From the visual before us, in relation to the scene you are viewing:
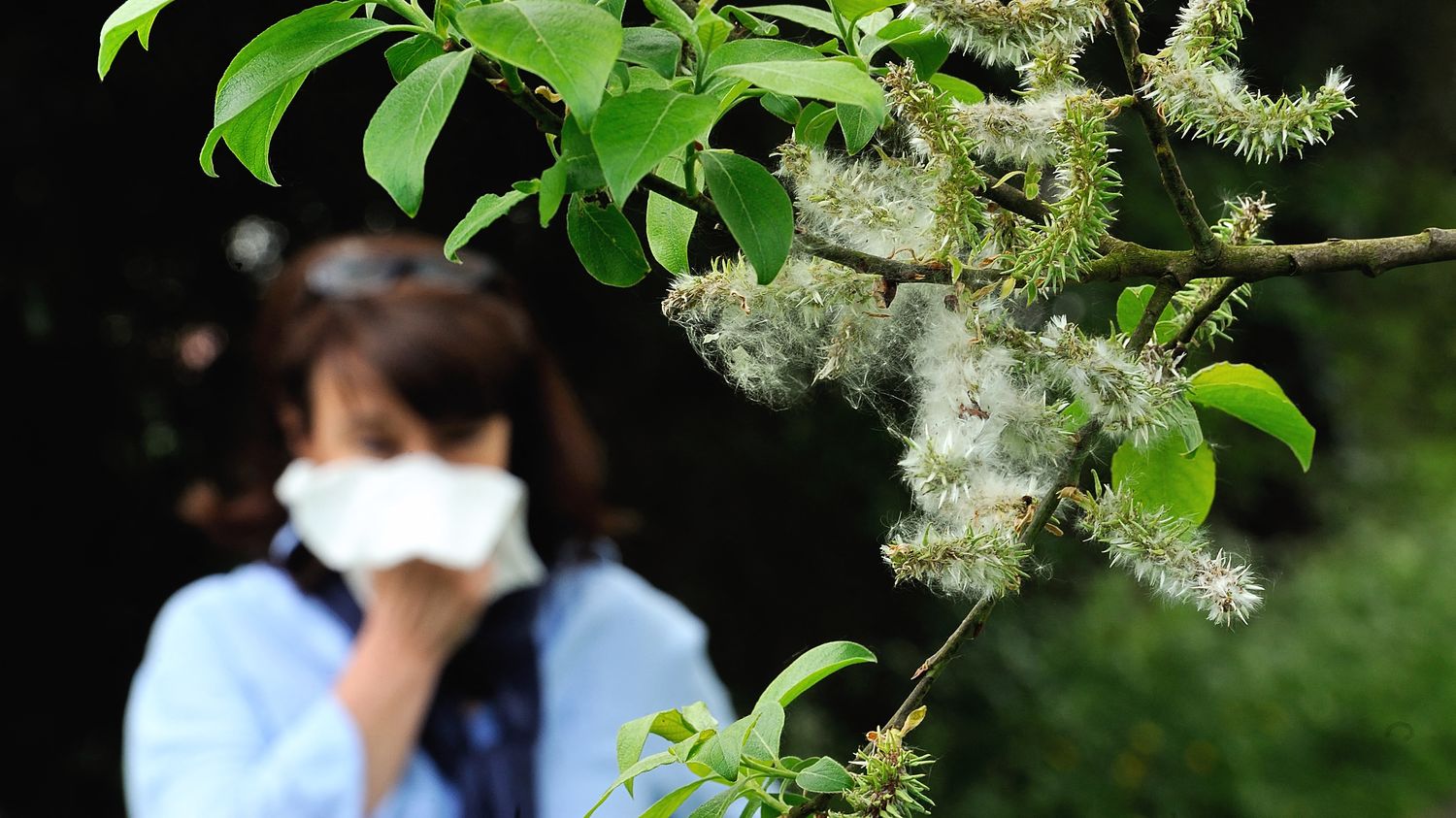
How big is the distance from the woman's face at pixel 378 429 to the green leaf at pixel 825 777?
212 centimetres

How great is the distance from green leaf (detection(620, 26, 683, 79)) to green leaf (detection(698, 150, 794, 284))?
4 centimetres

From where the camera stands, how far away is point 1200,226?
60 cm

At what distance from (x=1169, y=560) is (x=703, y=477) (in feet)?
11.6

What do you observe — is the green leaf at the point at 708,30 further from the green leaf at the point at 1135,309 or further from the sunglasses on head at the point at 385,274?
the sunglasses on head at the point at 385,274

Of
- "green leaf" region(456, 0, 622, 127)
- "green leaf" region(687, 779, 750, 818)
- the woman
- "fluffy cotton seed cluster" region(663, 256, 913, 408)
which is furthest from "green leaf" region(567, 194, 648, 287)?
the woman

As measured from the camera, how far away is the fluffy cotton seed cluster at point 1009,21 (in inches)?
20.8

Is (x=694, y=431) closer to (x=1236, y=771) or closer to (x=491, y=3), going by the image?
(x=1236, y=771)

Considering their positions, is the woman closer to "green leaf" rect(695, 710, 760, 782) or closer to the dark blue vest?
the dark blue vest

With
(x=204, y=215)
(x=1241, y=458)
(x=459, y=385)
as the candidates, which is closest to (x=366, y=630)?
(x=459, y=385)

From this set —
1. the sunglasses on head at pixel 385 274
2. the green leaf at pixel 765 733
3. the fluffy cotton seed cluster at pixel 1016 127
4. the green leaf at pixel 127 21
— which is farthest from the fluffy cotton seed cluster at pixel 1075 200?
the sunglasses on head at pixel 385 274

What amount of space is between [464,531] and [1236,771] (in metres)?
3.41

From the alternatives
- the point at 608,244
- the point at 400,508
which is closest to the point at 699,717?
the point at 608,244

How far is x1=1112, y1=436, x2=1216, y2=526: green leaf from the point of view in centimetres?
69

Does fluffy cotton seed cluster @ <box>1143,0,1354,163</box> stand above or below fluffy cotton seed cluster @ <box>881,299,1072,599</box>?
above
